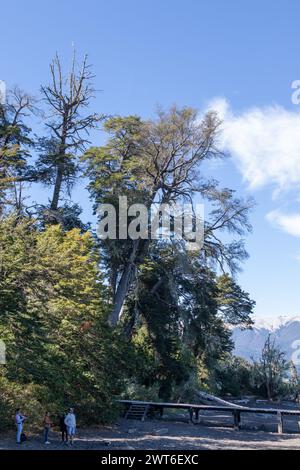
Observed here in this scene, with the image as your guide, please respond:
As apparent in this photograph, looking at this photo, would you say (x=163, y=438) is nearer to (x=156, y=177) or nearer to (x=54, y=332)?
(x=54, y=332)

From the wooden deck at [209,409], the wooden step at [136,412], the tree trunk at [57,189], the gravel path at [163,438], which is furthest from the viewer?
the tree trunk at [57,189]

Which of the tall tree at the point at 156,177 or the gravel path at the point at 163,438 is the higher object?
the tall tree at the point at 156,177

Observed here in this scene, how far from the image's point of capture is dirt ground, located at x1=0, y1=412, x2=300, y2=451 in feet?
52.8

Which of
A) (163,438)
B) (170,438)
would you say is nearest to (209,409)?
(170,438)

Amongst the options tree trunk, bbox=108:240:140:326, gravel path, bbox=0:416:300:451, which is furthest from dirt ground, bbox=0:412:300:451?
tree trunk, bbox=108:240:140:326

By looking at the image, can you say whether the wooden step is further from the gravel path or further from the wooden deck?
the gravel path

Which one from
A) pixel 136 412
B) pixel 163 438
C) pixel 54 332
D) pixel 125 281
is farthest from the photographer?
pixel 125 281

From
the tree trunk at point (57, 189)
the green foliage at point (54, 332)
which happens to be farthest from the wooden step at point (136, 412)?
the tree trunk at point (57, 189)

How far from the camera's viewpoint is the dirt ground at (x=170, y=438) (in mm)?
16100

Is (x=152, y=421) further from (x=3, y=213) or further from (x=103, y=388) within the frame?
(x=3, y=213)

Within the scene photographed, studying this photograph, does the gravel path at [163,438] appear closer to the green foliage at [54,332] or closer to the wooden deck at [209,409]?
the wooden deck at [209,409]

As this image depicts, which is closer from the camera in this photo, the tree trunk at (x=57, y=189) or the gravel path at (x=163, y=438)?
the gravel path at (x=163, y=438)

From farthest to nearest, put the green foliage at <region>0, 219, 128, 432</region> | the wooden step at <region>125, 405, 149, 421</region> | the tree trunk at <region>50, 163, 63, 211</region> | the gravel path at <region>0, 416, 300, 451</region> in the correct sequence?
the tree trunk at <region>50, 163, 63, 211</region>
the wooden step at <region>125, 405, 149, 421</region>
the gravel path at <region>0, 416, 300, 451</region>
the green foliage at <region>0, 219, 128, 432</region>

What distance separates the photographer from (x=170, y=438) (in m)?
18.8
